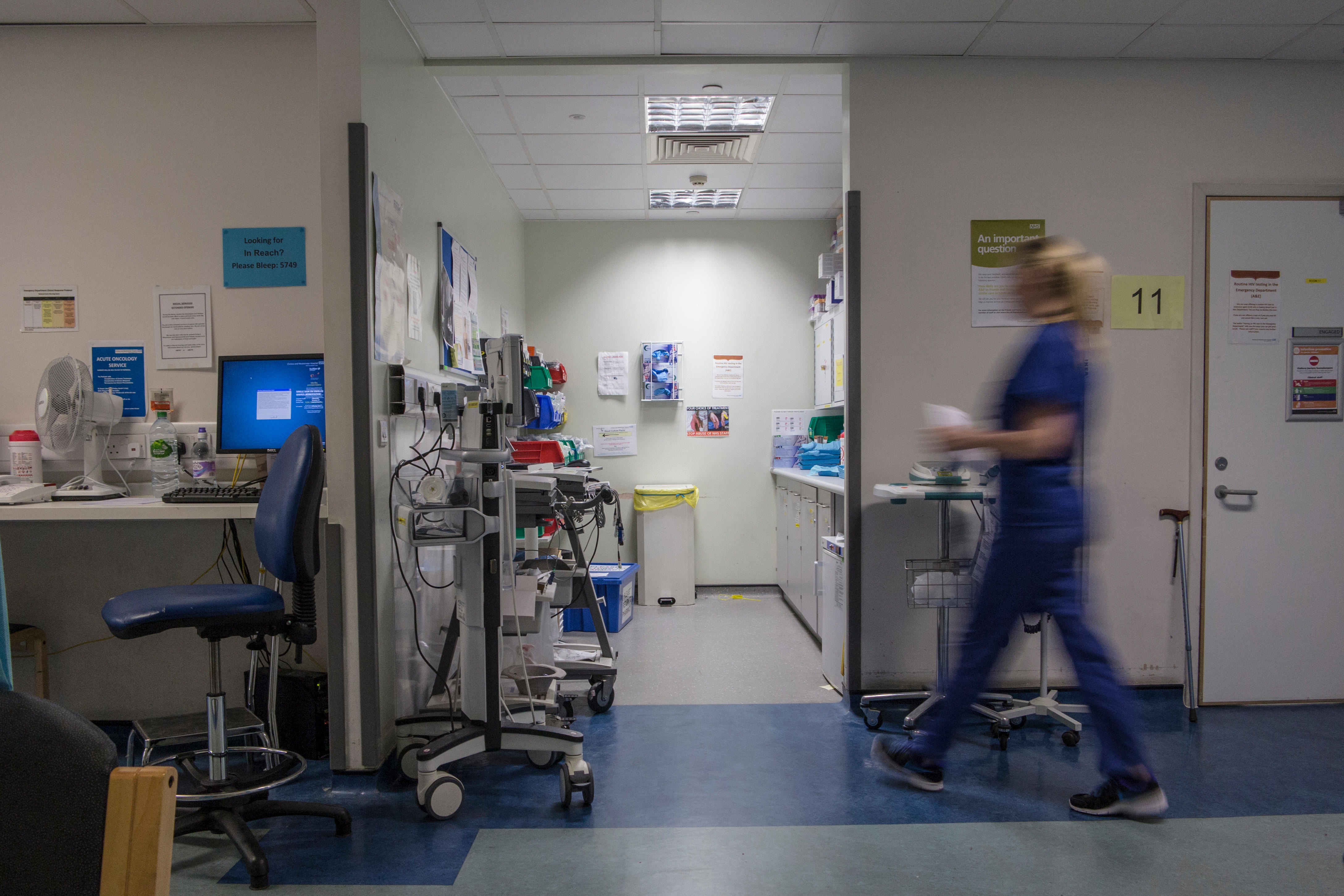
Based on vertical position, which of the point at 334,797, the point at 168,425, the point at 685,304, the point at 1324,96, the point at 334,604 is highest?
the point at 1324,96

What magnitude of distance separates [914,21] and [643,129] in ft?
4.75

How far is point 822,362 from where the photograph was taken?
4711 mm

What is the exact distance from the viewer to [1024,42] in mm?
2664

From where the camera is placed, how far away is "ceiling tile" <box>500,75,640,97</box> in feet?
9.80

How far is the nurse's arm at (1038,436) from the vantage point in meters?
1.88

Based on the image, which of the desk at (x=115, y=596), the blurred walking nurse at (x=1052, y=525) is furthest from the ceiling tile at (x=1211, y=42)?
the desk at (x=115, y=596)

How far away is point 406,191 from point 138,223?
102 centimetres

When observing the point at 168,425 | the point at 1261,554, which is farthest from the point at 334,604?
the point at 1261,554

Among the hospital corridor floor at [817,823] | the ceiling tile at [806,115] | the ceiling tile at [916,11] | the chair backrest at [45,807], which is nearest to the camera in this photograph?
the chair backrest at [45,807]

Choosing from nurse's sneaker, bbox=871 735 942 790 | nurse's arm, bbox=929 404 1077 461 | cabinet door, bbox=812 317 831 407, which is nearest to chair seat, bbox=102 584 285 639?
nurse's sneaker, bbox=871 735 942 790

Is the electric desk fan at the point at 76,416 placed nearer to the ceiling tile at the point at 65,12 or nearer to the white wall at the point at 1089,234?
the ceiling tile at the point at 65,12

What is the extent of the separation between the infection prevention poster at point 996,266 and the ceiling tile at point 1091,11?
678mm

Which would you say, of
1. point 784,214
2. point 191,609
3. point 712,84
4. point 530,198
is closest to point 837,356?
point 784,214

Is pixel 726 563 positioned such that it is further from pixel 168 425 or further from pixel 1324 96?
pixel 1324 96
